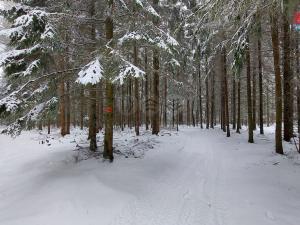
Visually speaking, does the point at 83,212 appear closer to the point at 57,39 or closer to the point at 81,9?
the point at 57,39

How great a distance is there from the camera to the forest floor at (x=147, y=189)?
21.7ft

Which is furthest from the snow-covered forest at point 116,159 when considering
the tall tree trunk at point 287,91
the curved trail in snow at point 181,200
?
the tall tree trunk at point 287,91

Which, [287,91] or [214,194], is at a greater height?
[287,91]

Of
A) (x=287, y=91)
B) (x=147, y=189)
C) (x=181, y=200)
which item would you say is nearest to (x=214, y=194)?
(x=181, y=200)

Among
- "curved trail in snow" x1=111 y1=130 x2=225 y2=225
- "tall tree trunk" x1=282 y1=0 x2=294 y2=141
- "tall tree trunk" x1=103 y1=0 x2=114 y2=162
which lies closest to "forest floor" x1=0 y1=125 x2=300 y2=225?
"curved trail in snow" x1=111 y1=130 x2=225 y2=225

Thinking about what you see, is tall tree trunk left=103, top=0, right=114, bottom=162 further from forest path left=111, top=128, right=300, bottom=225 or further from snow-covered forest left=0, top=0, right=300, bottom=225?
forest path left=111, top=128, right=300, bottom=225

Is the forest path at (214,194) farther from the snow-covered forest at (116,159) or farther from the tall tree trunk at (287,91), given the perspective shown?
the tall tree trunk at (287,91)

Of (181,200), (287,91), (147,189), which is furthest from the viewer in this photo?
(287,91)

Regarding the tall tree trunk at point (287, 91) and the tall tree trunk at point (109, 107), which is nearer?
the tall tree trunk at point (109, 107)

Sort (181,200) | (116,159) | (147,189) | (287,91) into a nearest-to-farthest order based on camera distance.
A: (181,200) → (147,189) → (116,159) → (287,91)

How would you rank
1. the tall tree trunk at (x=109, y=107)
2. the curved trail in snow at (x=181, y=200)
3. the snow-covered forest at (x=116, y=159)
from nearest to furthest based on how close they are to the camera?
the curved trail in snow at (x=181, y=200)
the snow-covered forest at (x=116, y=159)
the tall tree trunk at (x=109, y=107)

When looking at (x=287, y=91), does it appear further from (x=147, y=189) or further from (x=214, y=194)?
(x=147, y=189)

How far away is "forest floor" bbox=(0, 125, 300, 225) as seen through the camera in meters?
6.61

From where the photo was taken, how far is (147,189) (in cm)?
864
